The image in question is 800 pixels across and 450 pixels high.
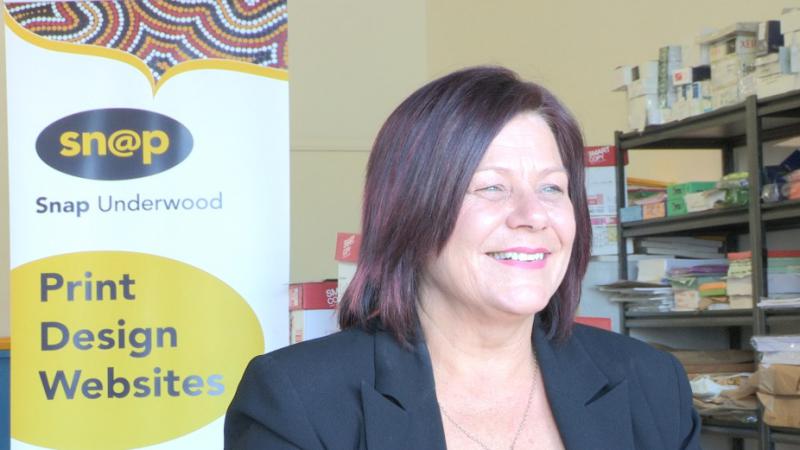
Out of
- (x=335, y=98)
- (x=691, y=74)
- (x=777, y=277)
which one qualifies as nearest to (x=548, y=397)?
(x=777, y=277)

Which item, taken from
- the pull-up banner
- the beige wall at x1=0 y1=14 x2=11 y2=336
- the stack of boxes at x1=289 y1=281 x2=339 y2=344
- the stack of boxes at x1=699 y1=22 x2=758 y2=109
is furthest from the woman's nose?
the beige wall at x1=0 y1=14 x2=11 y2=336

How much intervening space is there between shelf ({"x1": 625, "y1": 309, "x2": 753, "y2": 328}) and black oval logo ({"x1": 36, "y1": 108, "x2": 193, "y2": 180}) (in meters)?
2.08

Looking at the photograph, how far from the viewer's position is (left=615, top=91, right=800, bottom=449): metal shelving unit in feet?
12.8

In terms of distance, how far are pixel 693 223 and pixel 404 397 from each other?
2934 millimetres

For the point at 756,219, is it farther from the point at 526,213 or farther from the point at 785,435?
the point at 526,213

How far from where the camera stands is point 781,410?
376 centimetres

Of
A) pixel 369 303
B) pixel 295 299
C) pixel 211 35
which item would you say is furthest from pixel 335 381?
pixel 211 35

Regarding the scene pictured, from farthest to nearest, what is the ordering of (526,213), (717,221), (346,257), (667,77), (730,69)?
1. (667,77)
2. (717,221)
3. (730,69)
4. (346,257)
5. (526,213)

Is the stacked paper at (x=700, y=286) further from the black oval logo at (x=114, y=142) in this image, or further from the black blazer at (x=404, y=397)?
the black blazer at (x=404, y=397)

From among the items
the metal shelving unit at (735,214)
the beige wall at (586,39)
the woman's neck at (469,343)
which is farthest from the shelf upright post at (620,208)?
the woman's neck at (469,343)

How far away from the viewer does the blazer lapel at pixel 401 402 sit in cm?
156

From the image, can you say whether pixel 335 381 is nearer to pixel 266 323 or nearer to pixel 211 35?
pixel 266 323

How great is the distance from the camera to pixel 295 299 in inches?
120

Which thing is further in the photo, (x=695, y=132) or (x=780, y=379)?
(x=695, y=132)
